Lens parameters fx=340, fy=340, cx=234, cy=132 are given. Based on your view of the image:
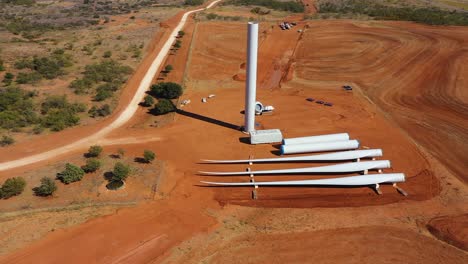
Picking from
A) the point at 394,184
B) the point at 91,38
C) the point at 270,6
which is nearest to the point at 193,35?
the point at 91,38

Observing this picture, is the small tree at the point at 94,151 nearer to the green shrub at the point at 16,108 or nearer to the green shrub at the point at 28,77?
the green shrub at the point at 16,108

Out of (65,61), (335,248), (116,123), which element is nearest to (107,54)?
(65,61)

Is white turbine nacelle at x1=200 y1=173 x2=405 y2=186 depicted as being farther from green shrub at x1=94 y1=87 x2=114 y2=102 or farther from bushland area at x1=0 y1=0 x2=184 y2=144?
green shrub at x1=94 y1=87 x2=114 y2=102

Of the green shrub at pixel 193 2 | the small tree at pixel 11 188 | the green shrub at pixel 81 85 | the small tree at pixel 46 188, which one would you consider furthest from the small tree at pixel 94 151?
the green shrub at pixel 193 2

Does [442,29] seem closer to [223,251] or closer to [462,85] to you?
[462,85]

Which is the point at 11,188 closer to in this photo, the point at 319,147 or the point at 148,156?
the point at 148,156

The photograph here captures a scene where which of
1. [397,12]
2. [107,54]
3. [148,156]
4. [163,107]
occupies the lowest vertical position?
[148,156]
